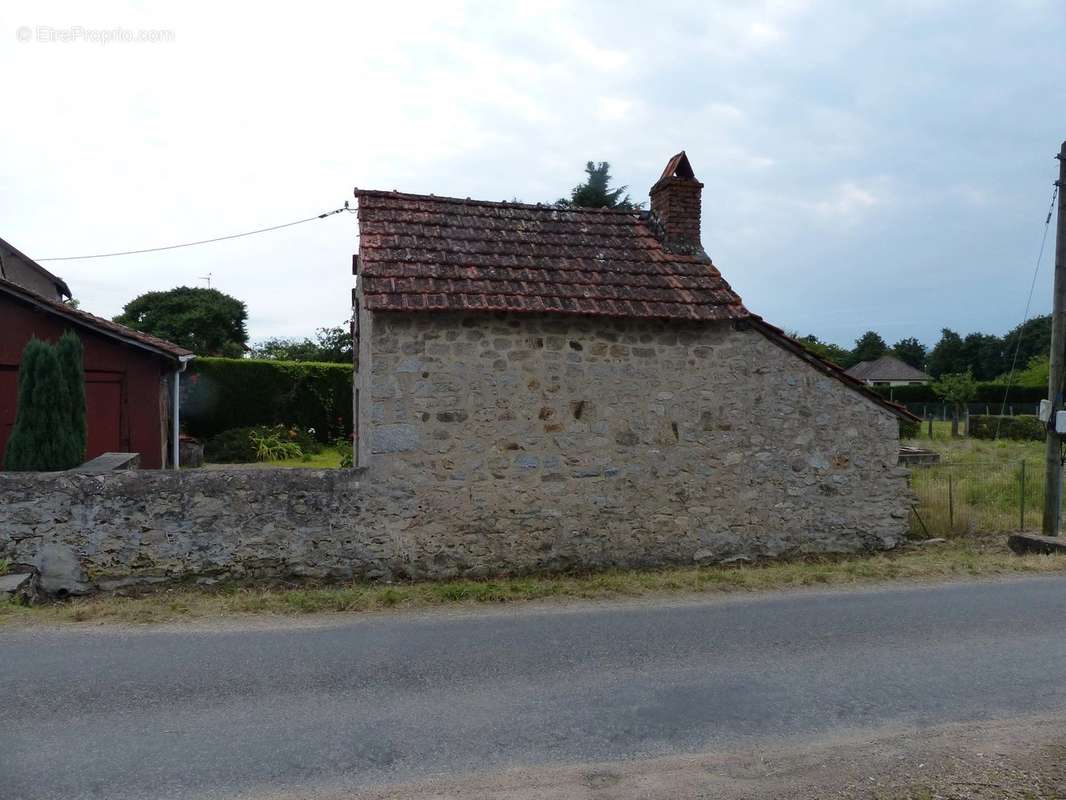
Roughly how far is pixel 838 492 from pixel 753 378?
1.87 meters

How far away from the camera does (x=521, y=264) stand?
9555 mm

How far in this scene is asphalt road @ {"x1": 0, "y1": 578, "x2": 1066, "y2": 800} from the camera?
4.18 metres

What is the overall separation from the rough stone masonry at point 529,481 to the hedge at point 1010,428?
24.4 metres

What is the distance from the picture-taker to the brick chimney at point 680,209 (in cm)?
1098

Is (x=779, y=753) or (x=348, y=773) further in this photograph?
(x=779, y=753)

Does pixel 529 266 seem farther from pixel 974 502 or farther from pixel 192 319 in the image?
pixel 192 319

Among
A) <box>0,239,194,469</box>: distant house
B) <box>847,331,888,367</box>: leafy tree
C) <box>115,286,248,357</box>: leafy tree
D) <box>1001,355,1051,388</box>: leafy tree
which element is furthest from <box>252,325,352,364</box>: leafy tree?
<box>847,331,888,367</box>: leafy tree

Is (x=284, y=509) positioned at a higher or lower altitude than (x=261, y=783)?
higher

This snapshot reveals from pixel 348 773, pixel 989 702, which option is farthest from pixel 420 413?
pixel 989 702

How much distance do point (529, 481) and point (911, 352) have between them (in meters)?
96.2

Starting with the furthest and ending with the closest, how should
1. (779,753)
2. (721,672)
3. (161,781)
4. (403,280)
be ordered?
1. (403,280)
2. (721,672)
3. (779,753)
4. (161,781)

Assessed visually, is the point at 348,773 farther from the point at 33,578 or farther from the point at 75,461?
the point at 75,461

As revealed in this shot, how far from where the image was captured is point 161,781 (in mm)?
3922

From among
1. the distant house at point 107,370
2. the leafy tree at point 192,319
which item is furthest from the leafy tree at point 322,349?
the distant house at point 107,370
